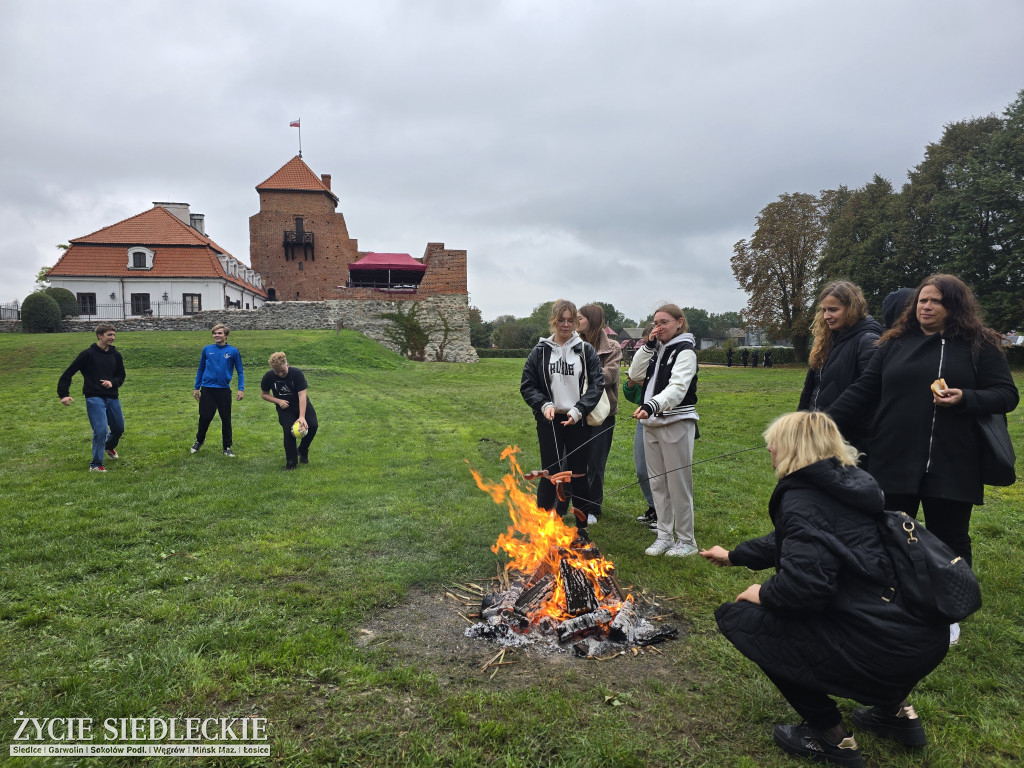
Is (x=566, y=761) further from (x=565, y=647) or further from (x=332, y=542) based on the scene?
(x=332, y=542)

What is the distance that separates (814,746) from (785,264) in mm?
42127

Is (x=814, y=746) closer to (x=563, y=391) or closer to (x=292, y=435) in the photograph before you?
(x=563, y=391)

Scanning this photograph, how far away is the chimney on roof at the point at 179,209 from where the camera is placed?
47.8 metres

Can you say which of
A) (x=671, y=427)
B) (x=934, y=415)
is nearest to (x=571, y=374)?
(x=671, y=427)

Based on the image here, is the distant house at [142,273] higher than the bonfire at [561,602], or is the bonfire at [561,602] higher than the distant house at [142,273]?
the distant house at [142,273]

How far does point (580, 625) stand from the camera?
3.64m

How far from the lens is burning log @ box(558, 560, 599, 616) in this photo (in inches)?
150

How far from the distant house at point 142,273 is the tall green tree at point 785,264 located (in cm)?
3741

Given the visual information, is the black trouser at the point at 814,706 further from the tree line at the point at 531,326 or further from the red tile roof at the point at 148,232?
the red tile roof at the point at 148,232

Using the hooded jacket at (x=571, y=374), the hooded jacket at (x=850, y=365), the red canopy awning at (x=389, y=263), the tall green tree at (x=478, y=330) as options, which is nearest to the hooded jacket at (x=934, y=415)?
the hooded jacket at (x=850, y=365)

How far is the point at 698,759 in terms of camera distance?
264 centimetres

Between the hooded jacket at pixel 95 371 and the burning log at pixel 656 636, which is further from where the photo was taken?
the hooded jacket at pixel 95 371

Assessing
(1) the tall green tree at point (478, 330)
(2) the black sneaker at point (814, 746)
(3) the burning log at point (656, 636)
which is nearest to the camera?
(2) the black sneaker at point (814, 746)

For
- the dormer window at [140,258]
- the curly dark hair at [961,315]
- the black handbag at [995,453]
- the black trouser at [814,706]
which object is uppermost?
the dormer window at [140,258]
